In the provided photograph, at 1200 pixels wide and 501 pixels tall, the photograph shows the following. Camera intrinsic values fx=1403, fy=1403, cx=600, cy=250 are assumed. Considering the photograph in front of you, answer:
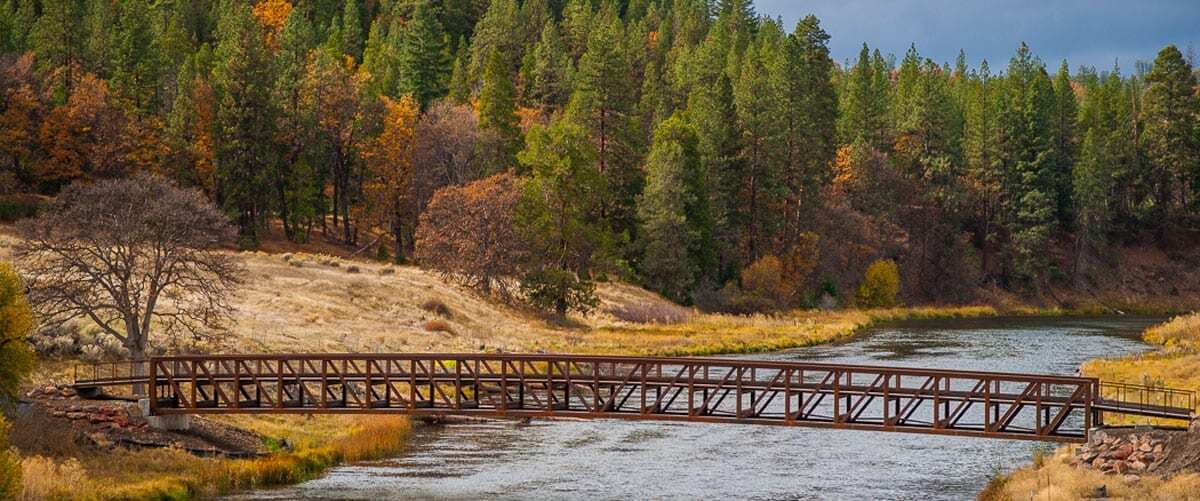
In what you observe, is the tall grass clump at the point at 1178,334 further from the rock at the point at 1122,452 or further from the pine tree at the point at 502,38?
the pine tree at the point at 502,38

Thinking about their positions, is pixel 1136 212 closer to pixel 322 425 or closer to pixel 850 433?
pixel 850 433

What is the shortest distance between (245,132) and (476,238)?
2369 centimetres

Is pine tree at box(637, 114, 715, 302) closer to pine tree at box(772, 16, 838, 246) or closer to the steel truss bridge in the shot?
pine tree at box(772, 16, 838, 246)

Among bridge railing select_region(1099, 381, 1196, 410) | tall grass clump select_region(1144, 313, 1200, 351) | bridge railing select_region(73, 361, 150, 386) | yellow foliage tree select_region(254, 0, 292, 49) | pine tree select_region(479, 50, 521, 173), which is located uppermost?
yellow foliage tree select_region(254, 0, 292, 49)

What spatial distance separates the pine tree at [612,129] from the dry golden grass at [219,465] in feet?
203

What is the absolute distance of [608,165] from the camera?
118312 mm

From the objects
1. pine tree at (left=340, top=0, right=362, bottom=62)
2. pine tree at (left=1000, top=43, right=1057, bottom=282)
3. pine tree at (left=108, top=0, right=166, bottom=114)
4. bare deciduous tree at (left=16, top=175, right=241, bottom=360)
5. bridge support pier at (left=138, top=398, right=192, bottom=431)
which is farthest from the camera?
pine tree at (left=340, top=0, right=362, bottom=62)

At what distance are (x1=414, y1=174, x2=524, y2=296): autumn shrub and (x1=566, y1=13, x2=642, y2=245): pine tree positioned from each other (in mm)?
17908

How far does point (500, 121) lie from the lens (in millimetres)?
120688

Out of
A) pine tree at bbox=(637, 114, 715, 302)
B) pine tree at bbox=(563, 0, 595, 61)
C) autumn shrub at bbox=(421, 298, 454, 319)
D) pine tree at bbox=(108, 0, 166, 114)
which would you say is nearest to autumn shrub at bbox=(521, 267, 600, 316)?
autumn shrub at bbox=(421, 298, 454, 319)

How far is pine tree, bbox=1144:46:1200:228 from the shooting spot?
159m

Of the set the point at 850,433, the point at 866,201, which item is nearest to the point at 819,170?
the point at 866,201

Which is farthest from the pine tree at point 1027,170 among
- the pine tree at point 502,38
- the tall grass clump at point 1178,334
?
the pine tree at point 502,38

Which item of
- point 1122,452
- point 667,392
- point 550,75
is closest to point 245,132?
point 550,75
